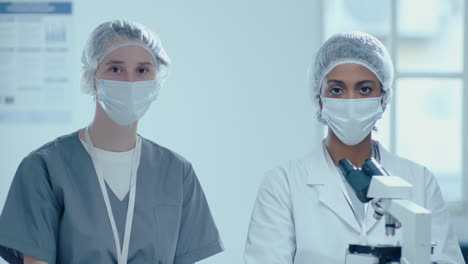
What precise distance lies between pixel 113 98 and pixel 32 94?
152cm

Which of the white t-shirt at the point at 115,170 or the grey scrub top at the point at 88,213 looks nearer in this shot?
the grey scrub top at the point at 88,213

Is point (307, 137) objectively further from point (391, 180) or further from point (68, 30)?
point (391, 180)

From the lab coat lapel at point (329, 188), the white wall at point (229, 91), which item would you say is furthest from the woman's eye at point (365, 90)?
the white wall at point (229, 91)

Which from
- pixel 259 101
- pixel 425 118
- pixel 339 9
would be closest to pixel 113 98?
pixel 259 101

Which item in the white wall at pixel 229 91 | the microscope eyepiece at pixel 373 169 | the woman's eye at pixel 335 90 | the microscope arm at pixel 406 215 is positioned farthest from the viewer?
the white wall at pixel 229 91

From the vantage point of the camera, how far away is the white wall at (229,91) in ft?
10.0

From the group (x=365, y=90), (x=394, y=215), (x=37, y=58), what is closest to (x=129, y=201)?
(x=365, y=90)

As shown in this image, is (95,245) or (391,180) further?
(95,245)

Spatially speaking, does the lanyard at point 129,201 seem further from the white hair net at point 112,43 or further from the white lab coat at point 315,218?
the white lab coat at point 315,218

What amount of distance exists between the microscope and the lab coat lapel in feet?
1.47

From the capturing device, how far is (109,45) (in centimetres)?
180

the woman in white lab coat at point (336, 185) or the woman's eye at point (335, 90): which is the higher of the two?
the woman's eye at point (335, 90)

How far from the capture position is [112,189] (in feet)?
5.76

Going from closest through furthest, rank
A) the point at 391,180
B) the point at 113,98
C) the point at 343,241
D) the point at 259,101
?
1. the point at 391,180
2. the point at 343,241
3. the point at 113,98
4. the point at 259,101
